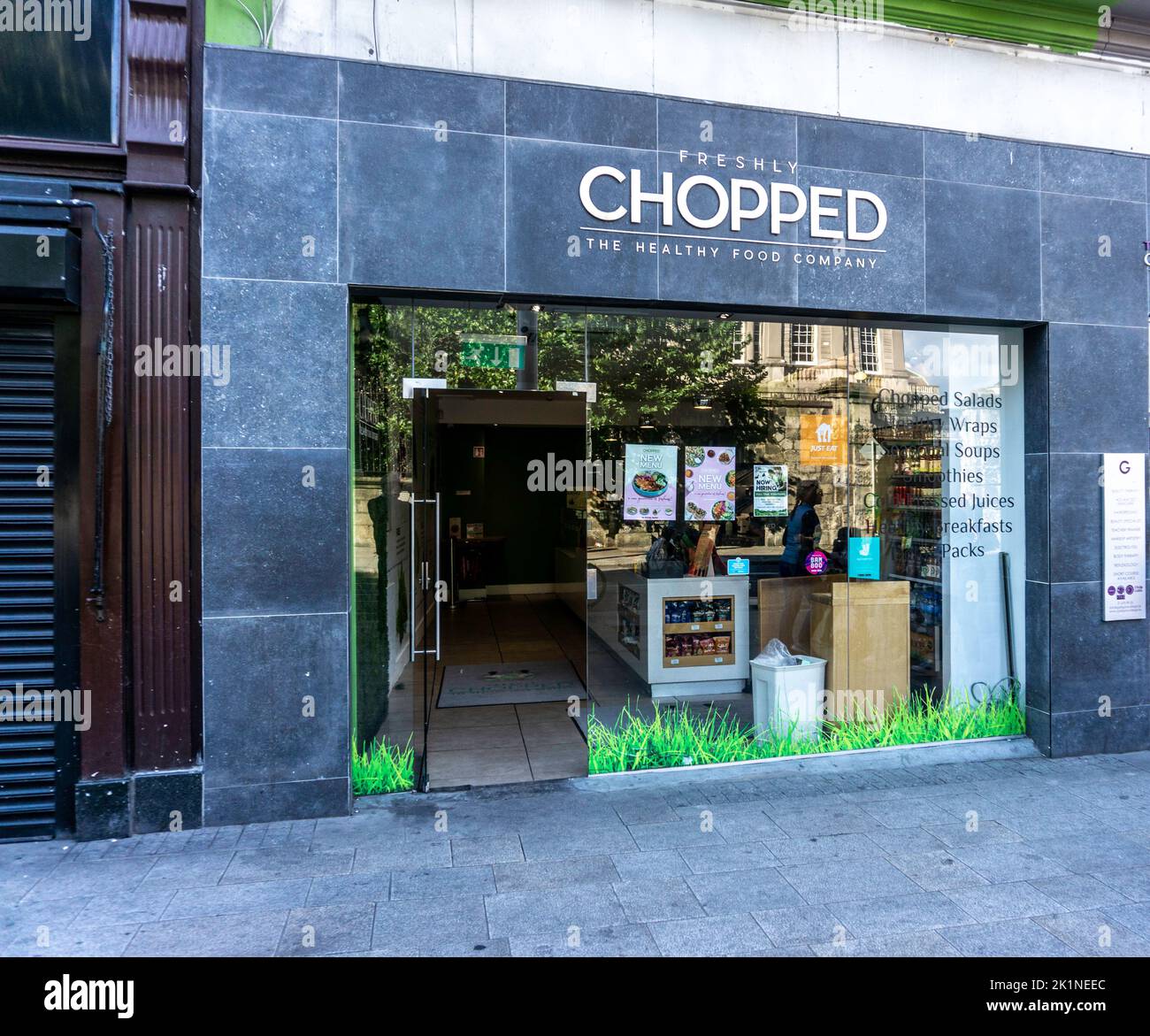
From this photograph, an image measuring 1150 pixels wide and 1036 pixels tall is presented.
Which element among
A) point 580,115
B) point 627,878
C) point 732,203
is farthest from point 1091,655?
point 580,115

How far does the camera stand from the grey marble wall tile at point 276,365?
16.1 ft

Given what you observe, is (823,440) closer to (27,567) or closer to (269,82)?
(269,82)

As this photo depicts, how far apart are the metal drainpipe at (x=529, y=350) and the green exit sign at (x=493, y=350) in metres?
0.04

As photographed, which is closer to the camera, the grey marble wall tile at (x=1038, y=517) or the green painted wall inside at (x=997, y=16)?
the green painted wall inside at (x=997, y=16)

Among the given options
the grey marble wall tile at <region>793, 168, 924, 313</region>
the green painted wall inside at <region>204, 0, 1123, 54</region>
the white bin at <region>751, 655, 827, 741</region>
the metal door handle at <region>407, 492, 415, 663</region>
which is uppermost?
the green painted wall inside at <region>204, 0, 1123, 54</region>

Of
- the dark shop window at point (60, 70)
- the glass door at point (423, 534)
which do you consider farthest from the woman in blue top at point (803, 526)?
the dark shop window at point (60, 70)

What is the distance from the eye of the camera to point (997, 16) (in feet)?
20.5

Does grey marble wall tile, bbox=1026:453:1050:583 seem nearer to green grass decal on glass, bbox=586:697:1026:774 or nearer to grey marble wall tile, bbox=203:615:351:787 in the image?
green grass decal on glass, bbox=586:697:1026:774

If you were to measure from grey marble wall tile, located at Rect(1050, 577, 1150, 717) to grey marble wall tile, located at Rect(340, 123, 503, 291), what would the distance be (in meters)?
5.07

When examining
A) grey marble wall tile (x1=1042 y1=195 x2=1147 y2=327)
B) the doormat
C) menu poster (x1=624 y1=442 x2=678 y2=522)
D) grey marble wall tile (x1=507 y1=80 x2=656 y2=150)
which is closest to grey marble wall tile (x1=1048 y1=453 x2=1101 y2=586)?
grey marble wall tile (x1=1042 y1=195 x2=1147 y2=327)

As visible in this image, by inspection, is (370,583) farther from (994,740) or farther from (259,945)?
(994,740)

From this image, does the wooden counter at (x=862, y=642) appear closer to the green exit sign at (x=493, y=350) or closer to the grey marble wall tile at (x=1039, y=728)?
the grey marble wall tile at (x=1039, y=728)

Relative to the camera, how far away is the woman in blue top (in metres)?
6.51

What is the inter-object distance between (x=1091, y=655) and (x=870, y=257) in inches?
143
